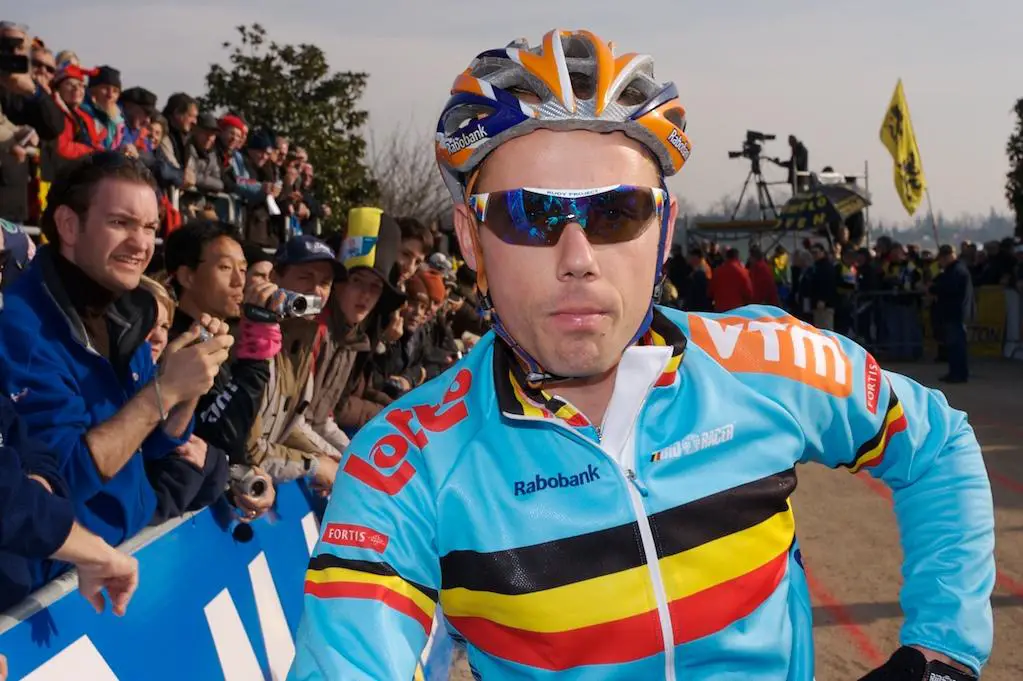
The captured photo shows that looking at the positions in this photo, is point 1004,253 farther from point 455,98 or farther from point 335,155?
point 455,98

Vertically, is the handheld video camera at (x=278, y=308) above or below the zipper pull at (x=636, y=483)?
above

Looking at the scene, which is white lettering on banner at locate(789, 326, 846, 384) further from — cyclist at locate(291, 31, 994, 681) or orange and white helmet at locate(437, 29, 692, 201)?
orange and white helmet at locate(437, 29, 692, 201)

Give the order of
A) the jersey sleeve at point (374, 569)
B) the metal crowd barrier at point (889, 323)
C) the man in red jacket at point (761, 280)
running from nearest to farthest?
the jersey sleeve at point (374, 569)
the man in red jacket at point (761, 280)
the metal crowd barrier at point (889, 323)

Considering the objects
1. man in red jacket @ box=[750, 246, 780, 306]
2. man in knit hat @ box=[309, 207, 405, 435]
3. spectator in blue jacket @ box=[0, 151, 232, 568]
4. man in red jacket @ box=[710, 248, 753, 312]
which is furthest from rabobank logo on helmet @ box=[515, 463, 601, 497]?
man in red jacket @ box=[750, 246, 780, 306]

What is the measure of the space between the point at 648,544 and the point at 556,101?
0.92 meters

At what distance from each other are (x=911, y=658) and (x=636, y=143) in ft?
4.01

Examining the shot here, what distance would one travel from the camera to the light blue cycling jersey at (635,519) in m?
1.95

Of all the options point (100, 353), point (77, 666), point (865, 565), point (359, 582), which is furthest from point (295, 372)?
point (865, 565)

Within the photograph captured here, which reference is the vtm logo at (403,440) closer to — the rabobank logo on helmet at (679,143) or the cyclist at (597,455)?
the cyclist at (597,455)

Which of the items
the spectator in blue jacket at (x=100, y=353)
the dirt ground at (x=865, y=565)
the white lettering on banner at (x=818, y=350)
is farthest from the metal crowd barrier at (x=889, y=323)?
the white lettering on banner at (x=818, y=350)

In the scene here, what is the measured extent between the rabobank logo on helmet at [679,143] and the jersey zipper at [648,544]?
2.15ft

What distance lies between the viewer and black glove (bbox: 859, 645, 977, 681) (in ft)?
6.79

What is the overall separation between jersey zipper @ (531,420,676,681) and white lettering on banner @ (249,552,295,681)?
264cm

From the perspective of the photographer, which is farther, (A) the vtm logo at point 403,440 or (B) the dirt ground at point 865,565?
(B) the dirt ground at point 865,565
